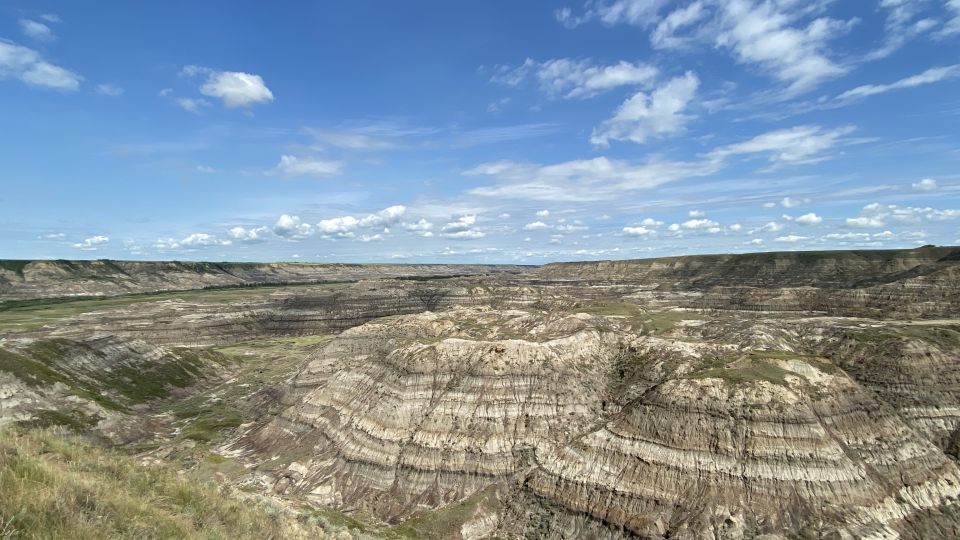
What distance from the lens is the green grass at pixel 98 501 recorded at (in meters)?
11.5

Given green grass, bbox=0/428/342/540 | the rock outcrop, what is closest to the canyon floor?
green grass, bbox=0/428/342/540

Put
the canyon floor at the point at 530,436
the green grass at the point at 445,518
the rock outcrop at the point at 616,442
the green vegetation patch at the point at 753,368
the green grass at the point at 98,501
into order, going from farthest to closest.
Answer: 1. the green vegetation patch at the point at 753,368
2. the green grass at the point at 445,518
3. the rock outcrop at the point at 616,442
4. the canyon floor at the point at 530,436
5. the green grass at the point at 98,501

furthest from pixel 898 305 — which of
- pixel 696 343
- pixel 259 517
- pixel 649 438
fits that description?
pixel 259 517

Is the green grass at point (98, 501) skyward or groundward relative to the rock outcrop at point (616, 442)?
skyward

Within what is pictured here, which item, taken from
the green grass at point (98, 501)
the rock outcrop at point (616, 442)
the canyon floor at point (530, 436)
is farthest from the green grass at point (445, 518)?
the green grass at point (98, 501)

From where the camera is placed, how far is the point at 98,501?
13.7m

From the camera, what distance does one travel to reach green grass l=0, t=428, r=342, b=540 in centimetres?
1152

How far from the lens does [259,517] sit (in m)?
22.6

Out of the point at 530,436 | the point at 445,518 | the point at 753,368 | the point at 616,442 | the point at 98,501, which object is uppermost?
the point at 98,501

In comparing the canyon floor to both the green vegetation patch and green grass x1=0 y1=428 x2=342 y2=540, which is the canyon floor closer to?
green grass x1=0 y1=428 x2=342 y2=540

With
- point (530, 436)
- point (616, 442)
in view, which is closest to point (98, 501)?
point (616, 442)

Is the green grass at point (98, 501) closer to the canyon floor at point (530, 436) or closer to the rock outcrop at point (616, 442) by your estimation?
the canyon floor at point (530, 436)

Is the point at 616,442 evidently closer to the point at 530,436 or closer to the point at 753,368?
the point at 530,436

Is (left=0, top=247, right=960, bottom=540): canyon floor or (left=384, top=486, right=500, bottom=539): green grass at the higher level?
(left=0, top=247, right=960, bottom=540): canyon floor
